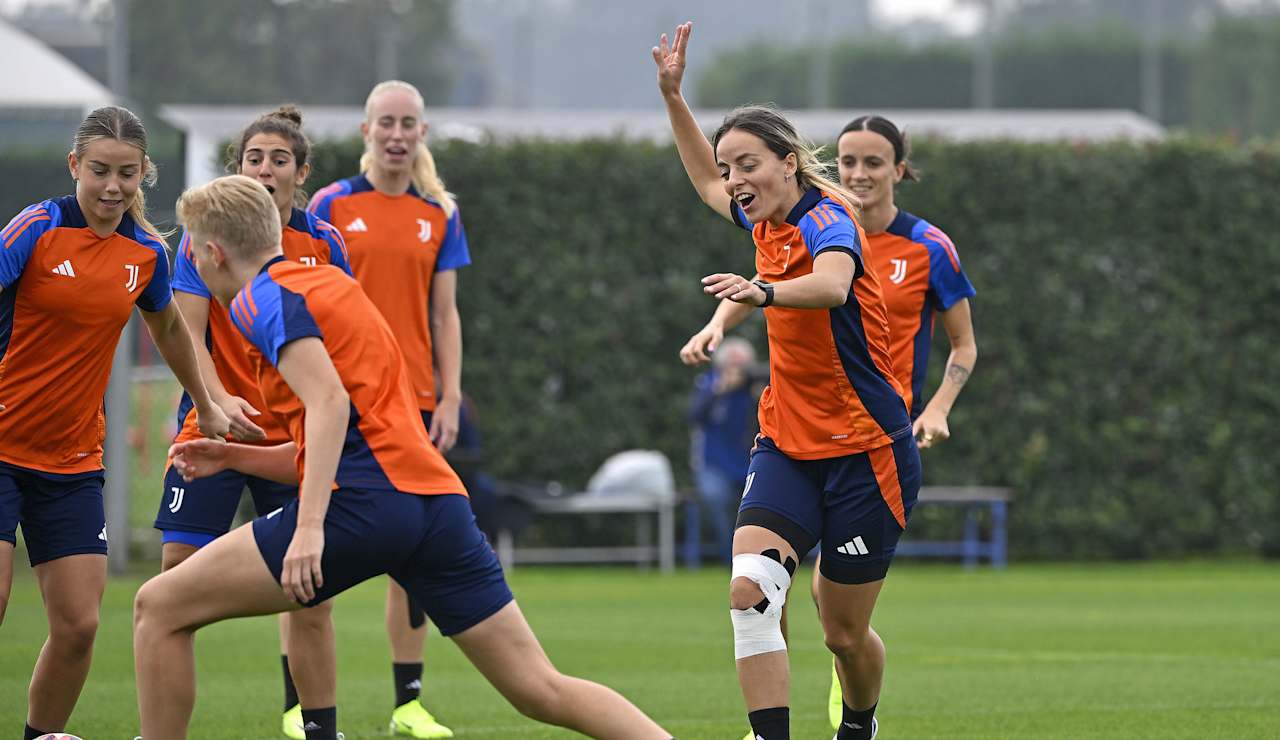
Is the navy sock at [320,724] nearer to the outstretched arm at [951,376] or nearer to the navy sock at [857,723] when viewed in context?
the navy sock at [857,723]

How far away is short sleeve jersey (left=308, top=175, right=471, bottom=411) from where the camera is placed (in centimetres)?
766

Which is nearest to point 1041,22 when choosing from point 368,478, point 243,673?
point 243,673

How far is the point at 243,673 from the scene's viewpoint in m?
9.66

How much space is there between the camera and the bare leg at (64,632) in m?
6.09

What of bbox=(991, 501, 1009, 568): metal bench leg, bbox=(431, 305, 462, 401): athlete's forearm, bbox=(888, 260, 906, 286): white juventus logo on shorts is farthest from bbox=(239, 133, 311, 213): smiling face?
bbox=(991, 501, 1009, 568): metal bench leg

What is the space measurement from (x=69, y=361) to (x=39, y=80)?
11076 mm

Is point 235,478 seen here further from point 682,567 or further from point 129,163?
point 682,567

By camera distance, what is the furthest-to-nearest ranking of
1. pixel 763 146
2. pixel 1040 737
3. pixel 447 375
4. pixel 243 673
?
pixel 243 673
pixel 447 375
pixel 1040 737
pixel 763 146

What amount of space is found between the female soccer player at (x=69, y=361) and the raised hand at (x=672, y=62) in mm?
1870

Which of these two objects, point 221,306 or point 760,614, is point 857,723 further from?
point 221,306

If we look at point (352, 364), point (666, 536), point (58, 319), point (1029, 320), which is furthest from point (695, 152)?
point (1029, 320)

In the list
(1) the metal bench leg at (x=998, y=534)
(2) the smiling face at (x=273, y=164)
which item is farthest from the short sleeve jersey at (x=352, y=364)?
(1) the metal bench leg at (x=998, y=534)

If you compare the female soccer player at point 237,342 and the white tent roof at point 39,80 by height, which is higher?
the white tent roof at point 39,80

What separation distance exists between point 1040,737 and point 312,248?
3508 millimetres
